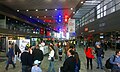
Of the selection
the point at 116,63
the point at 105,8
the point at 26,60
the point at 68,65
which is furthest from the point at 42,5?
the point at 68,65

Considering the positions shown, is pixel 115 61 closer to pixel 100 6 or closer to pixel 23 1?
pixel 23 1

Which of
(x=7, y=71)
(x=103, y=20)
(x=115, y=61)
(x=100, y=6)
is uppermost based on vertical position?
(x=100, y=6)

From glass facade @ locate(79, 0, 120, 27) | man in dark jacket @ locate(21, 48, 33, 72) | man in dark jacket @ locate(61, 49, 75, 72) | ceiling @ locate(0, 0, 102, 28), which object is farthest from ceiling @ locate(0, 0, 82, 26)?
man in dark jacket @ locate(61, 49, 75, 72)

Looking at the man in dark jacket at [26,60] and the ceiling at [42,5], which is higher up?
the ceiling at [42,5]

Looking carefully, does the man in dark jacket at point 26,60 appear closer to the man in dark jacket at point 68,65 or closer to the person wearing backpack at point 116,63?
the man in dark jacket at point 68,65

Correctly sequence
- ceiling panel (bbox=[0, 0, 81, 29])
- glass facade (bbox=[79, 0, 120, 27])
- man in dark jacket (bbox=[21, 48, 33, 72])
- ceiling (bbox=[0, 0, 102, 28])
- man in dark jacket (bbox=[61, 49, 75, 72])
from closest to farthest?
man in dark jacket (bbox=[61, 49, 75, 72]) < man in dark jacket (bbox=[21, 48, 33, 72]) < ceiling panel (bbox=[0, 0, 81, 29]) < ceiling (bbox=[0, 0, 102, 28]) < glass facade (bbox=[79, 0, 120, 27])

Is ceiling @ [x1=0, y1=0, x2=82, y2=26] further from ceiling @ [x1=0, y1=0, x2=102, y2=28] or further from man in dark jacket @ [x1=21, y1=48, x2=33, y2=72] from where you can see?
man in dark jacket @ [x1=21, y1=48, x2=33, y2=72]

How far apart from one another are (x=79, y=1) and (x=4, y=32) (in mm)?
10991

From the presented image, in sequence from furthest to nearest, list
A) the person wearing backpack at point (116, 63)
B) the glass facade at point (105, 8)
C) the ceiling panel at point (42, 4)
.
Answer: the glass facade at point (105, 8) → the ceiling panel at point (42, 4) → the person wearing backpack at point (116, 63)

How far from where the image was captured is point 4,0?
2739cm

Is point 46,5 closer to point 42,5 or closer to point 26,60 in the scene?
point 42,5

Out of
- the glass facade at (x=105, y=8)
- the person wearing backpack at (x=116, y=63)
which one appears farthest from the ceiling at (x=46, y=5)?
the person wearing backpack at (x=116, y=63)

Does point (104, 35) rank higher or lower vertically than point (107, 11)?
lower

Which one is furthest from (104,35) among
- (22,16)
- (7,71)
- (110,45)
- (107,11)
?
(7,71)
